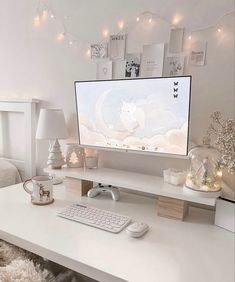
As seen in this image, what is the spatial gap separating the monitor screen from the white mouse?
1.30ft

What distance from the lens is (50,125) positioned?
1.52 metres

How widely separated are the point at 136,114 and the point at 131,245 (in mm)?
638

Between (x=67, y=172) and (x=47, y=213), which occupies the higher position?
(x=67, y=172)

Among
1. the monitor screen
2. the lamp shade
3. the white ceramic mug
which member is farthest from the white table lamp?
the white ceramic mug

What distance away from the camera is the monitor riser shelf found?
1.11 meters

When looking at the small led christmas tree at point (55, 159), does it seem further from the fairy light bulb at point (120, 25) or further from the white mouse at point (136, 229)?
the fairy light bulb at point (120, 25)

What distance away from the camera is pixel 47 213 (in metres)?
1.17

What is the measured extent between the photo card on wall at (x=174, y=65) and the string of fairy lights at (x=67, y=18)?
0.11 meters

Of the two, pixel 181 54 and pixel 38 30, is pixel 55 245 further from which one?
pixel 38 30

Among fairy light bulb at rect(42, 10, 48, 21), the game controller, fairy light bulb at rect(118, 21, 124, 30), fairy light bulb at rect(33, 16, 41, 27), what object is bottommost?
the game controller

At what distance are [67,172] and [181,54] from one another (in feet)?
2.83

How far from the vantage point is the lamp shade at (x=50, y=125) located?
152 cm

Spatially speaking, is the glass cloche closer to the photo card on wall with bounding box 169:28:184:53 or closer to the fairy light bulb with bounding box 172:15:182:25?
the photo card on wall with bounding box 169:28:184:53

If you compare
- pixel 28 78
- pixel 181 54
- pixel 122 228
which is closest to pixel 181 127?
pixel 181 54
